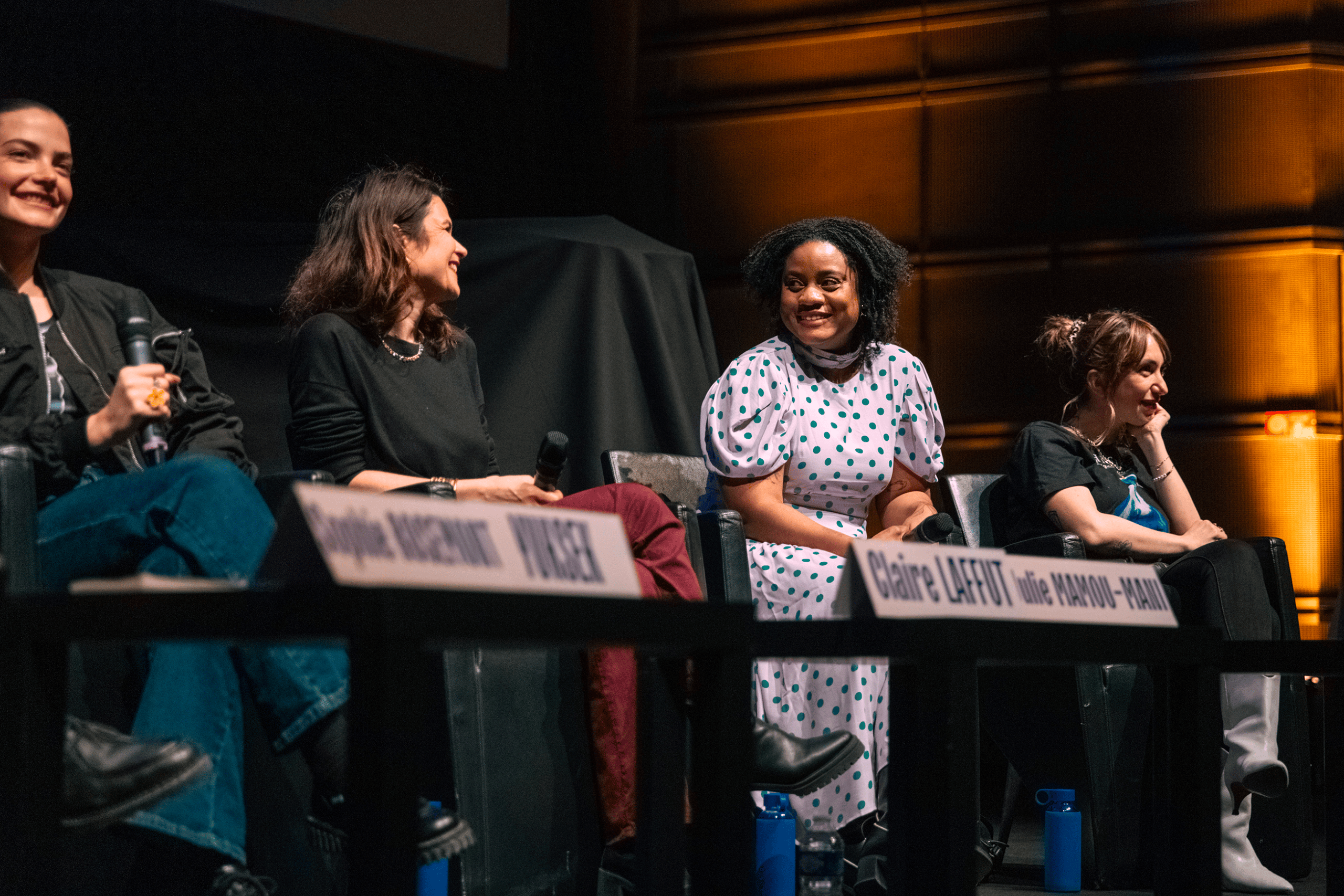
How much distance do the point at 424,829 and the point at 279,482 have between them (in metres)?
0.67

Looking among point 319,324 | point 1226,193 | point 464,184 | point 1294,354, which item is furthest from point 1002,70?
point 319,324

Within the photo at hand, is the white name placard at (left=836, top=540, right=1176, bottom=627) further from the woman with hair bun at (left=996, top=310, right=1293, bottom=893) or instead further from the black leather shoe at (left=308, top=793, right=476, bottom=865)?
the woman with hair bun at (left=996, top=310, right=1293, bottom=893)

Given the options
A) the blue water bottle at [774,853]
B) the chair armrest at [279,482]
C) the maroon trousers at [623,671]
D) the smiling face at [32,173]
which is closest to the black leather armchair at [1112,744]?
the blue water bottle at [774,853]

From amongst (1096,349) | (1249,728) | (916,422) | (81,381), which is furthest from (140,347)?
(1096,349)

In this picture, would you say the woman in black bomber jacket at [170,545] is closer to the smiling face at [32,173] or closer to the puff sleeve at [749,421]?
the smiling face at [32,173]

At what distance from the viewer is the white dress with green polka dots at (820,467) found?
254 centimetres

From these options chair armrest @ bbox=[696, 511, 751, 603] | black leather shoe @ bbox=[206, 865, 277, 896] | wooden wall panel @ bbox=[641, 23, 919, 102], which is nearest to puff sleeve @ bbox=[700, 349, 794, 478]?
chair armrest @ bbox=[696, 511, 751, 603]

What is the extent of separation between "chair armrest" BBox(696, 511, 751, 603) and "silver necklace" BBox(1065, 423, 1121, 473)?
110cm

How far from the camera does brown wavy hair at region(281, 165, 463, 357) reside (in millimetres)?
2584

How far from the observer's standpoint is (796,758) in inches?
72.9

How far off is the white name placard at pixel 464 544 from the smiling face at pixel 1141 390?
2.40m

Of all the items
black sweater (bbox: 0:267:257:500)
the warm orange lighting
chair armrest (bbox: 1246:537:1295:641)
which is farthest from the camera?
the warm orange lighting

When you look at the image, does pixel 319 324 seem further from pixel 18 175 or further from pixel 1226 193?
pixel 1226 193

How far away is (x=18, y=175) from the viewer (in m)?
2.15
